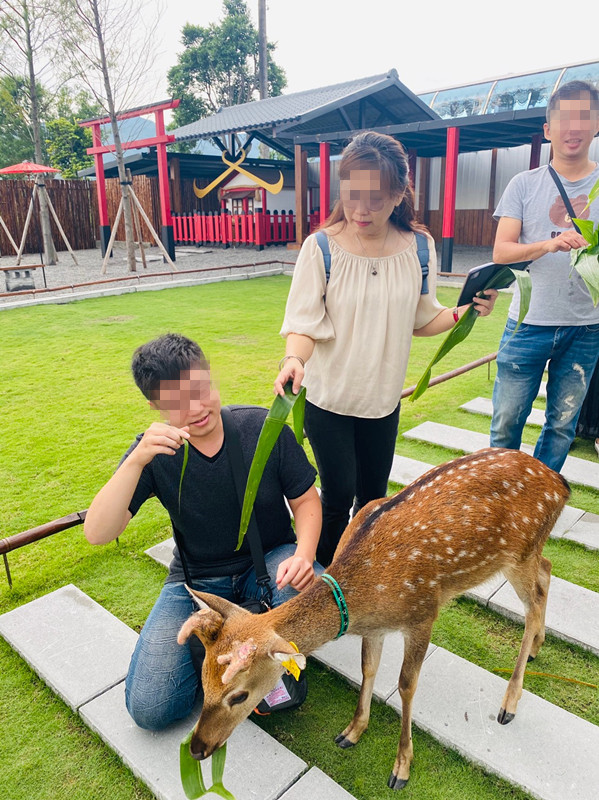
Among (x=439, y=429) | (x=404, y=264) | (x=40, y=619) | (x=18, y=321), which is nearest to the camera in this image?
(x=404, y=264)

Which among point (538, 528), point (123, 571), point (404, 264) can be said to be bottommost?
point (123, 571)

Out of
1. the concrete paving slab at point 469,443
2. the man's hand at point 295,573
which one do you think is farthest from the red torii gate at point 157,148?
the man's hand at point 295,573

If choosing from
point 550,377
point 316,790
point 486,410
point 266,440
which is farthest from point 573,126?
point 486,410

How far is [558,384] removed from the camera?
10.9ft

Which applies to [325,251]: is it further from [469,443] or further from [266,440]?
[469,443]

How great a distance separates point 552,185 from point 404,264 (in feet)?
3.31

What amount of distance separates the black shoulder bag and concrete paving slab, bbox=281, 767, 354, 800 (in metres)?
0.28

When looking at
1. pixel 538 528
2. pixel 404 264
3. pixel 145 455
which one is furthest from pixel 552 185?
pixel 145 455

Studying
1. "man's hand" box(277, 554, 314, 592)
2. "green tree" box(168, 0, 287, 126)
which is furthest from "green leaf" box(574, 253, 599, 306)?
"green tree" box(168, 0, 287, 126)

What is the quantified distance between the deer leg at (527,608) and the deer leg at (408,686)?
1.39 feet

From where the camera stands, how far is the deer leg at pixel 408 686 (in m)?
2.16

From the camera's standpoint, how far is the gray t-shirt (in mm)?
2973

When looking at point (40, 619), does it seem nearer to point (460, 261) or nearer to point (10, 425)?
point (10, 425)

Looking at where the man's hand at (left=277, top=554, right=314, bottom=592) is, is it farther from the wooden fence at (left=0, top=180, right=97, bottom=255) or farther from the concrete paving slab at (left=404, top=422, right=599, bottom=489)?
the wooden fence at (left=0, top=180, right=97, bottom=255)
